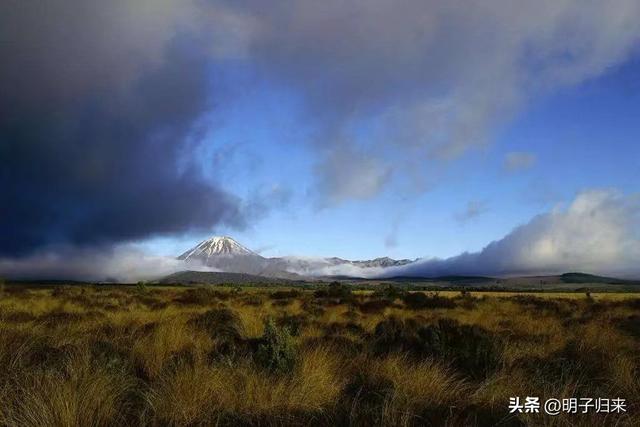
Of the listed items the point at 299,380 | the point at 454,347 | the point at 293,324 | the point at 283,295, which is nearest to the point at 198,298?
the point at 283,295

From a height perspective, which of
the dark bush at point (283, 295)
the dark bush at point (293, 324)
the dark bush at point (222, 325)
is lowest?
the dark bush at point (283, 295)

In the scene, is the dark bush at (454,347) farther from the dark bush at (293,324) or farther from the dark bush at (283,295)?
the dark bush at (283,295)

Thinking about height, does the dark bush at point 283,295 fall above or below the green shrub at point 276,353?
below

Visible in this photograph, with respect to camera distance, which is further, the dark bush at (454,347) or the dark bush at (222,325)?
the dark bush at (222,325)

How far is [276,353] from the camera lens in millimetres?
7781

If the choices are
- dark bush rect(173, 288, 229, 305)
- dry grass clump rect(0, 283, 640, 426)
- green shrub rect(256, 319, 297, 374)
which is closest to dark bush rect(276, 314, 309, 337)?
dry grass clump rect(0, 283, 640, 426)

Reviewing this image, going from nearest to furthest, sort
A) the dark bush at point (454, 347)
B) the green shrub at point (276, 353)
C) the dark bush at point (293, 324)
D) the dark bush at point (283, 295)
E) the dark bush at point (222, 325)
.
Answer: the green shrub at point (276, 353) < the dark bush at point (454, 347) < the dark bush at point (222, 325) < the dark bush at point (293, 324) < the dark bush at point (283, 295)

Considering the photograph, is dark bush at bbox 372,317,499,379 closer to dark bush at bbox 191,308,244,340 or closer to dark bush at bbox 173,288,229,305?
dark bush at bbox 191,308,244,340

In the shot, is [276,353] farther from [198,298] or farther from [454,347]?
[198,298]

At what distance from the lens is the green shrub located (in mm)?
7571

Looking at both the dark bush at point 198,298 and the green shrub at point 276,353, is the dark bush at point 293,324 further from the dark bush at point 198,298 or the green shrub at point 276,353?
the dark bush at point 198,298

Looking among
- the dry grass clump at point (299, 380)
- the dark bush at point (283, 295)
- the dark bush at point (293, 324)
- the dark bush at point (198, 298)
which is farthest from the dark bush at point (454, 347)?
the dark bush at point (283, 295)

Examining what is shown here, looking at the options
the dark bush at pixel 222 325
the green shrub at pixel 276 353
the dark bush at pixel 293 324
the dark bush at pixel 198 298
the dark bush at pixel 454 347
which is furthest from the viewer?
the dark bush at pixel 198 298

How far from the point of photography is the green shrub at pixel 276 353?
298 inches
